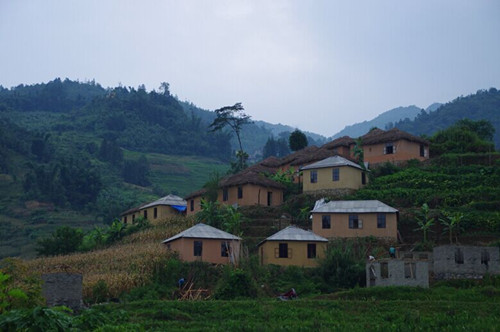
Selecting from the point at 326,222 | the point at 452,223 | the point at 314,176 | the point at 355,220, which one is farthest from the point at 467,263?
the point at 314,176

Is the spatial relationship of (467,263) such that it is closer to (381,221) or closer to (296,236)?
(381,221)

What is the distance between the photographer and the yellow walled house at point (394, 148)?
53594mm

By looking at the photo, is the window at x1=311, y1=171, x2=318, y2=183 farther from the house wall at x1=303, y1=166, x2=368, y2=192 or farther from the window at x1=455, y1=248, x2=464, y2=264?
the window at x1=455, y1=248, x2=464, y2=264

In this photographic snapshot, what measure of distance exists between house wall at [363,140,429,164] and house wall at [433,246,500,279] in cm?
2232

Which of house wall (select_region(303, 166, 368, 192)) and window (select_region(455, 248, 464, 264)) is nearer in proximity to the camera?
window (select_region(455, 248, 464, 264))

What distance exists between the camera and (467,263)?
104ft

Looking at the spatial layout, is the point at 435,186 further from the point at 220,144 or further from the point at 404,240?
the point at 220,144

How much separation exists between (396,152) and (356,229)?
15.3 metres

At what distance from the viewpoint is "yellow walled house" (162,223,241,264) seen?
3862 cm

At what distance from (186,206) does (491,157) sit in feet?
88.1

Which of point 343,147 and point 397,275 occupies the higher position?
point 343,147

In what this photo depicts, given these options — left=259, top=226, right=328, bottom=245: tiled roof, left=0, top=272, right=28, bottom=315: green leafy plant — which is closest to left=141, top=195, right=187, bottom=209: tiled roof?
left=259, top=226, right=328, bottom=245: tiled roof

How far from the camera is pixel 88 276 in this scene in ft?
114

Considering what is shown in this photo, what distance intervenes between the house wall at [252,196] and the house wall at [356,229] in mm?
9225
